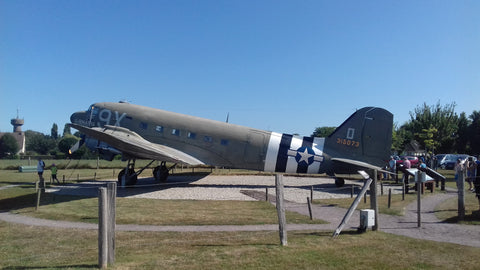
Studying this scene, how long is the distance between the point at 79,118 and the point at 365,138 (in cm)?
1895

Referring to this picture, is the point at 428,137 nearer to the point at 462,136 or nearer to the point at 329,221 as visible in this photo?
the point at 462,136

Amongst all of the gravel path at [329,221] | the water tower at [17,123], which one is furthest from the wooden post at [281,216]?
the water tower at [17,123]

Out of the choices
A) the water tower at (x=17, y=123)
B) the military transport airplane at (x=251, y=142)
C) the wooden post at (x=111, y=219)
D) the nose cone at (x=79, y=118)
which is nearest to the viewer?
the wooden post at (x=111, y=219)

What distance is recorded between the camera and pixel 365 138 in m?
19.8

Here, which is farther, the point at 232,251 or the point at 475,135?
the point at 475,135

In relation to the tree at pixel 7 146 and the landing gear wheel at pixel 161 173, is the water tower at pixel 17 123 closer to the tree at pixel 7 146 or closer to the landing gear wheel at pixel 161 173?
the tree at pixel 7 146

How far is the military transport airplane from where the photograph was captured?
19.6m

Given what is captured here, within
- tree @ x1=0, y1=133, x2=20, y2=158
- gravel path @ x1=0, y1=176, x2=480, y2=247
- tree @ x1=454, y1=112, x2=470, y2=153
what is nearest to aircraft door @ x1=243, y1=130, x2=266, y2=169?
gravel path @ x1=0, y1=176, x2=480, y2=247

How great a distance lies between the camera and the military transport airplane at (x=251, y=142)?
19.6 metres

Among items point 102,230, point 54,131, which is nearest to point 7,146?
point 54,131

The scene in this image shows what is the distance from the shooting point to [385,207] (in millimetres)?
13805

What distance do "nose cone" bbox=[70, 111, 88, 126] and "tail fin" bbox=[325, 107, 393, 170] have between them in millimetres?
16241

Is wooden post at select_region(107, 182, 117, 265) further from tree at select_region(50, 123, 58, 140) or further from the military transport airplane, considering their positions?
tree at select_region(50, 123, 58, 140)

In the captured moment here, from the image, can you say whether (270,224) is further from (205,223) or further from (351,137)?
(351,137)
